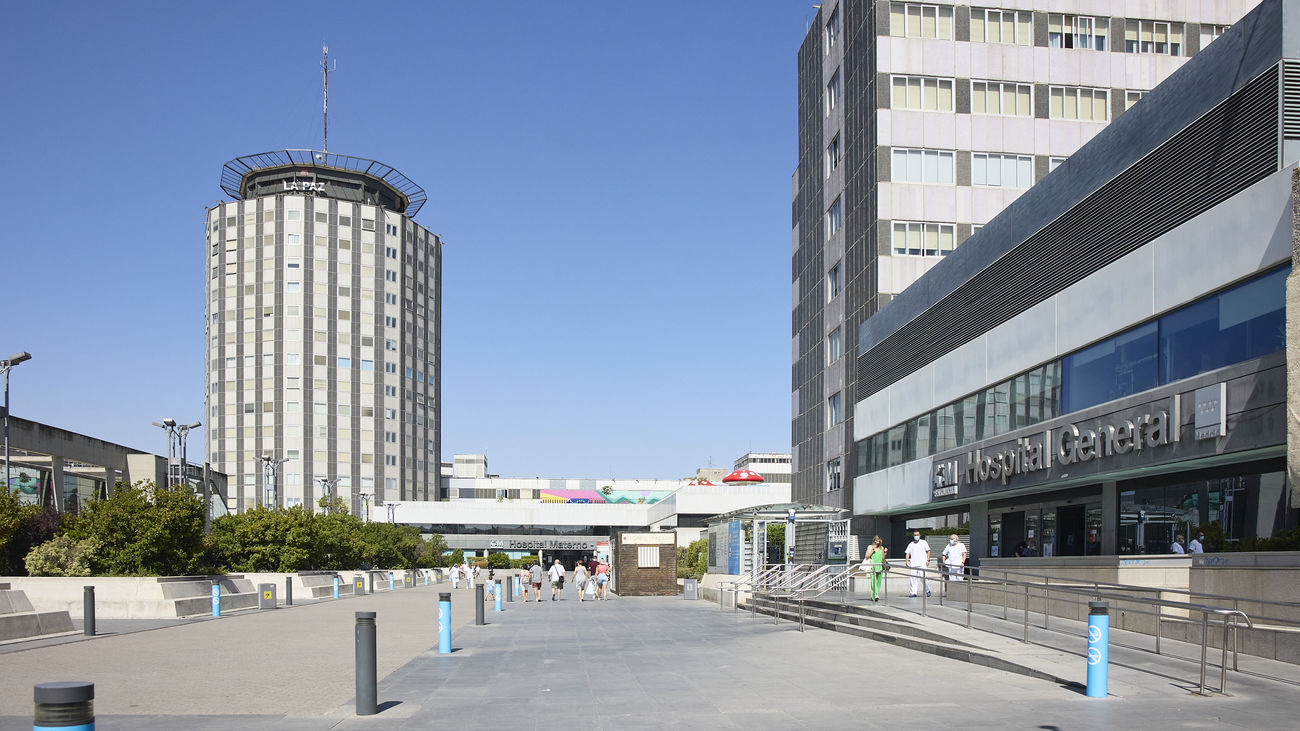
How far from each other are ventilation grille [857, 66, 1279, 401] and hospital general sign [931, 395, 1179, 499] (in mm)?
3804

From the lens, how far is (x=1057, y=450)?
91.8ft


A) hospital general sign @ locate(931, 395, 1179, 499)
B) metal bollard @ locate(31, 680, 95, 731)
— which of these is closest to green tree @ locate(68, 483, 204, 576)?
hospital general sign @ locate(931, 395, 1179, 499)

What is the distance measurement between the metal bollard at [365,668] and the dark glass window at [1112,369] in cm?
1866

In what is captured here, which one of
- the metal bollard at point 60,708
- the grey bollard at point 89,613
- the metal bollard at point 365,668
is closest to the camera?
the metal bollard at point 60,708

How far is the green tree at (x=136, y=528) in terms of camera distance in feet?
95.3

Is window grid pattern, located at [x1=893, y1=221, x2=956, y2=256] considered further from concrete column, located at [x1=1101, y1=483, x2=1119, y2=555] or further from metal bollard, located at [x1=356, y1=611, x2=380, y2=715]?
metal bollard, located at [x1=356, y1=611, x2=380, y2=715]

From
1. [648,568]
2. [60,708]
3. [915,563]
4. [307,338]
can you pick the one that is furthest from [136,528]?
[307,338]

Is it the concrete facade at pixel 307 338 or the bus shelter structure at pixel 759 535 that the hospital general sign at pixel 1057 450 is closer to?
the bus shelter structure at pixel 759 535

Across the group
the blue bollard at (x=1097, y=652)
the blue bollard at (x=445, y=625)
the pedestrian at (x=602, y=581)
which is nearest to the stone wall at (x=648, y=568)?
the pedestrian at (x=602, y=581)

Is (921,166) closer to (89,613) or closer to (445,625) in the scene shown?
(445,625)

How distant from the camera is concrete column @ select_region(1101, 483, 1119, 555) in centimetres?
2759

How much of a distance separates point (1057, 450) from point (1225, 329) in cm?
739

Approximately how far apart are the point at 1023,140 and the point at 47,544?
42344 millimetres

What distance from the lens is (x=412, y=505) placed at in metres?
117
